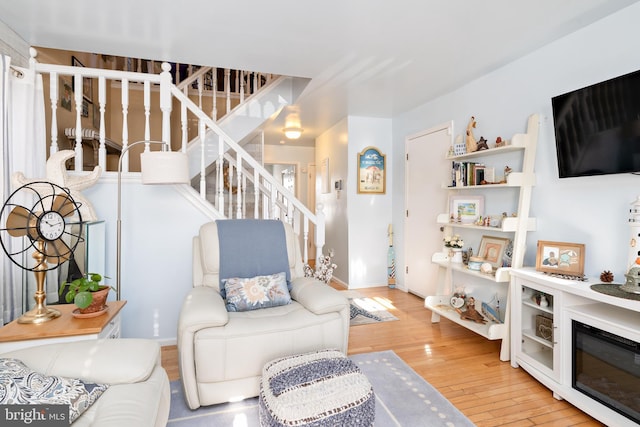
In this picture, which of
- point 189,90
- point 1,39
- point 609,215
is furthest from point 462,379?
point 189,90

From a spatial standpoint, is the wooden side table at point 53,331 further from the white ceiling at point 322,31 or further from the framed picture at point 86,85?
the framed picture at point 86,85

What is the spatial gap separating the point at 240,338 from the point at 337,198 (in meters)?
3.54

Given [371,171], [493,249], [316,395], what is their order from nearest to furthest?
[316,395]
[493,249]
[371,171]

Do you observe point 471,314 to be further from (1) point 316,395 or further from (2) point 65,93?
(2) point 65,93

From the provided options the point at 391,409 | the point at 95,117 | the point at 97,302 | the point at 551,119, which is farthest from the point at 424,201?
the point at 95,117

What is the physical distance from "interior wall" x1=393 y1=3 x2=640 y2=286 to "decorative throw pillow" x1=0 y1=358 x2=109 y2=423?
2.83m

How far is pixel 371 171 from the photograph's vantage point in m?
4.80

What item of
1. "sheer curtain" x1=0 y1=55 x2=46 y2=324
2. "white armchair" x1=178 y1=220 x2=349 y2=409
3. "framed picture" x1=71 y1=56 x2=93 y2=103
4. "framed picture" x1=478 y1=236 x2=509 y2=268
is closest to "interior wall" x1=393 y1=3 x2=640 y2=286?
"framed picture" x1=478 y1=236 x2=509 y2=268

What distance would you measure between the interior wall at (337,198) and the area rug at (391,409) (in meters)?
2.35

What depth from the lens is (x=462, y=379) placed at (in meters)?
2.29

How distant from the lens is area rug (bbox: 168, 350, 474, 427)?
5.95 ft

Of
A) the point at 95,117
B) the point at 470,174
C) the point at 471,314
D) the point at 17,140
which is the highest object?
Answer: the point at 95,117

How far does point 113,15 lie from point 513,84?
3.08 metres

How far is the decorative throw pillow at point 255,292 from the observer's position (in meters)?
2.21
